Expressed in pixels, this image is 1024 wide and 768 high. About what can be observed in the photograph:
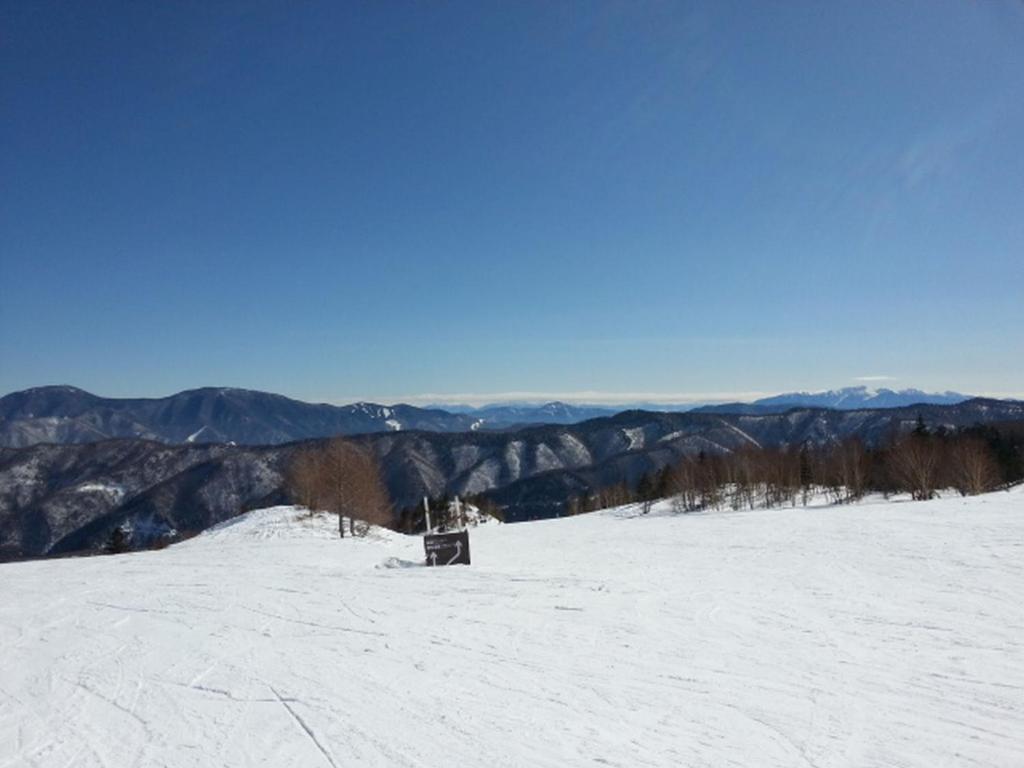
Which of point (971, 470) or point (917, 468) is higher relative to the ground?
point (917, 468)

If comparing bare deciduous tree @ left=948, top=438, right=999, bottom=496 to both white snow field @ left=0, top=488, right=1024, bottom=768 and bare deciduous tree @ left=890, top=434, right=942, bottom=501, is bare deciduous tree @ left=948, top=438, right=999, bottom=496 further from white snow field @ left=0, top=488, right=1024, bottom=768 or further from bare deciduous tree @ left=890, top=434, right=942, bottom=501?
white snow field @ left=0, top=488, right=1024, bottom=768

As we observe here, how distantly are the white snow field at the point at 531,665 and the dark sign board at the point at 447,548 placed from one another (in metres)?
1.54

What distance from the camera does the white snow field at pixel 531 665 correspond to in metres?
6.19

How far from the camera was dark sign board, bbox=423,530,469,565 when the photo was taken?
61.0 feet

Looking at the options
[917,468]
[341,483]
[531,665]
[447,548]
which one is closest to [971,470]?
[917,468]

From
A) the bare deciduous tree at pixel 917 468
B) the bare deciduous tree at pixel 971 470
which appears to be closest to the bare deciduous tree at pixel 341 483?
the bare deciduous tree at pixel 917 468

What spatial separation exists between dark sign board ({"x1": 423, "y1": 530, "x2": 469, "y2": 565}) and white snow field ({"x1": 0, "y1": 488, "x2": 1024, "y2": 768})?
1535 mm

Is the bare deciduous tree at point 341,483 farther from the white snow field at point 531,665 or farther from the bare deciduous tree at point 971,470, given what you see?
the bare deciduous tree at point 971,470

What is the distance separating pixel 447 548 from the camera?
18766 mm

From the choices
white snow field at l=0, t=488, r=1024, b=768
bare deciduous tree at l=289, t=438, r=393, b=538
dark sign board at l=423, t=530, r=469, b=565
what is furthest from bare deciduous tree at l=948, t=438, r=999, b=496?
A: dark sign board at l=423, t=530, r=469, b=565

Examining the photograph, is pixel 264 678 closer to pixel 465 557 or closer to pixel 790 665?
pixel 790 665

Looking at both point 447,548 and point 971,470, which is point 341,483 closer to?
point 447,548

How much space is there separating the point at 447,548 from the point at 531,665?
10492mm

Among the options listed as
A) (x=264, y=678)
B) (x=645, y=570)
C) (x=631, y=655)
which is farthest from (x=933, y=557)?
(x=264, y=678)
